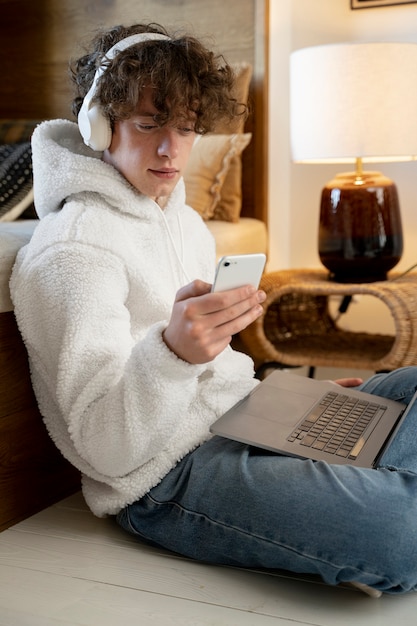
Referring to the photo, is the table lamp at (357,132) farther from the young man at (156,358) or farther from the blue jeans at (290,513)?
the blue jeans at (290,513)

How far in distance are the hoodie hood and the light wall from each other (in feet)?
3.84

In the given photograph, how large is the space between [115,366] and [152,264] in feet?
0.76

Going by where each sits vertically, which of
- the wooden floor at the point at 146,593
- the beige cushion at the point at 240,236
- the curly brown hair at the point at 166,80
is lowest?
the wooden floor at the point at 146,593

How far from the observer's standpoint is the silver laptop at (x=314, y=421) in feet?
3.83

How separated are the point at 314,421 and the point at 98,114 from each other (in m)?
0.56

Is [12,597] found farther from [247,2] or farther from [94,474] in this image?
[247,2]

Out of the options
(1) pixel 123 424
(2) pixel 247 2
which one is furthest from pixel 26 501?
(2) pixel 247 2

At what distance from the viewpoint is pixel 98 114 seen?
1.19m

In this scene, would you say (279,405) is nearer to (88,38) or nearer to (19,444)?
(19,444)

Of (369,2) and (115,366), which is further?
(369,2)

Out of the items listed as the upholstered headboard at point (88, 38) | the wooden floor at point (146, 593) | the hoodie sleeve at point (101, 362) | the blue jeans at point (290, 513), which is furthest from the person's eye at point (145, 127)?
the upholstered headboard at point (88, 38)

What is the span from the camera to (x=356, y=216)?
1973mm

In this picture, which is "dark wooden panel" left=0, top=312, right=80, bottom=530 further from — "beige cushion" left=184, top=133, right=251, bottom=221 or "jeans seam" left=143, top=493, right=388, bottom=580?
"beige cushion" left=184, top=133, right=251, bottom=221

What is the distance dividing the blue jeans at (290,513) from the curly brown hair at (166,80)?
49 cm
